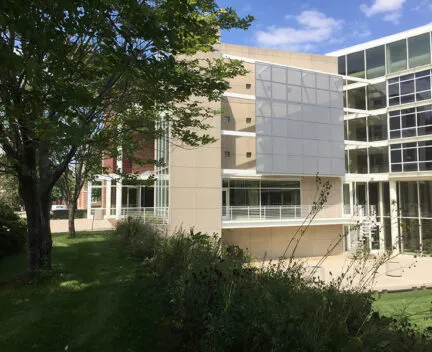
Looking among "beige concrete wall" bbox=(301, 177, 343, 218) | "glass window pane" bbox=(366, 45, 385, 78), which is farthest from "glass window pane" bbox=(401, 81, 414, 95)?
"beige concrete wall" bbox=(301, 177, 343, 218)

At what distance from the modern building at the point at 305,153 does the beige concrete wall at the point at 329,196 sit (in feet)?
0.28

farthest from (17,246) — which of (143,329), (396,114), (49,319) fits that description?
(396,114)

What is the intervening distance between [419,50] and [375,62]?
329 centimetres

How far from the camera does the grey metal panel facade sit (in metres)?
24.6

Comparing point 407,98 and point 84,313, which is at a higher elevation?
point 407,98

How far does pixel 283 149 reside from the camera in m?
25.0

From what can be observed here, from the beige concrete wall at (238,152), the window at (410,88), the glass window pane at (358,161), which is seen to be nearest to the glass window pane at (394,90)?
the window at (410,88)

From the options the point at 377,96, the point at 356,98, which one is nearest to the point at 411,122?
the point at 377,96

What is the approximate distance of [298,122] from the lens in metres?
25.8

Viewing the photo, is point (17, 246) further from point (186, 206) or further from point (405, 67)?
point (405, 67)

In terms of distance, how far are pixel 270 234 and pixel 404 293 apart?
45.0 ft

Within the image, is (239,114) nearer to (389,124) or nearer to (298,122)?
(298,122)

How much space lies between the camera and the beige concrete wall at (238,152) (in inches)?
1006

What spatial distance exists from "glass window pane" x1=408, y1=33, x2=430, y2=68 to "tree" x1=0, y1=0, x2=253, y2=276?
77.0 feet
